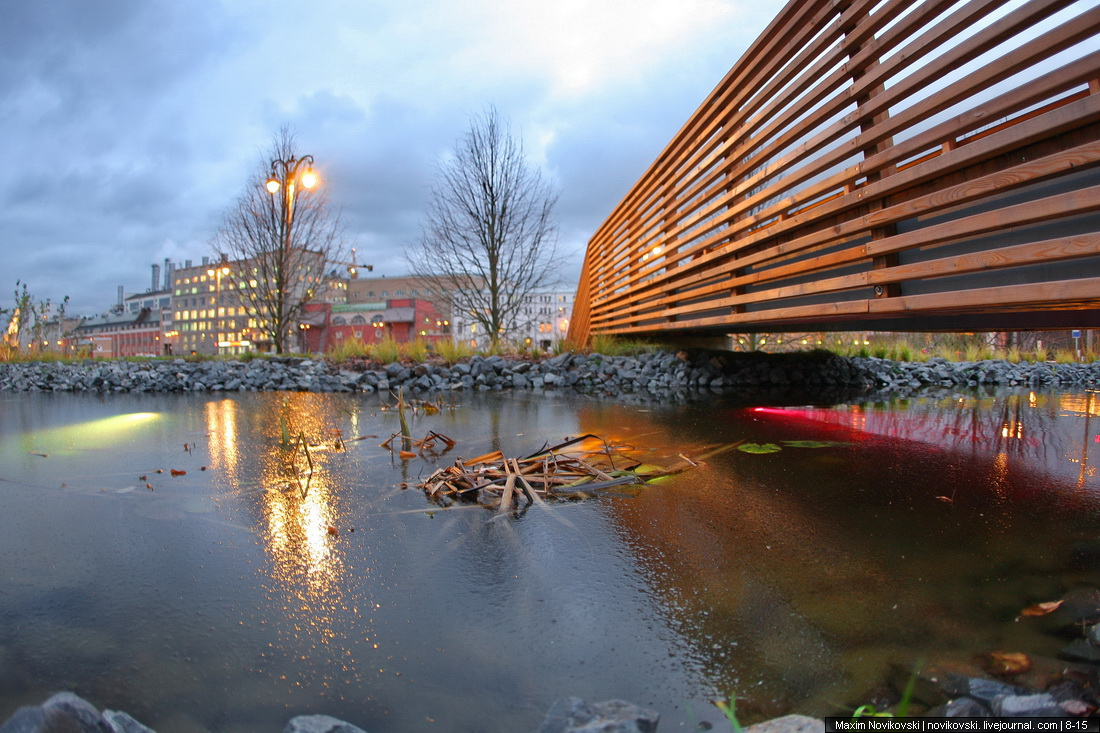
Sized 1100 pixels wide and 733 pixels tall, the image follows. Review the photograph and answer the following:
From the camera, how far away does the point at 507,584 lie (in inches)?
74.3

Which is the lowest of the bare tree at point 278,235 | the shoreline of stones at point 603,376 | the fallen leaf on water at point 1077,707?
the fallen leaf on water at point 1077,707

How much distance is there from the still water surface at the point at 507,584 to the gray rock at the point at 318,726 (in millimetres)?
100

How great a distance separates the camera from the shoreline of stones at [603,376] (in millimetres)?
10055

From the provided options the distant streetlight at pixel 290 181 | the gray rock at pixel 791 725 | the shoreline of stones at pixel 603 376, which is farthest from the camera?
the distant streetlight at pixel 290 181

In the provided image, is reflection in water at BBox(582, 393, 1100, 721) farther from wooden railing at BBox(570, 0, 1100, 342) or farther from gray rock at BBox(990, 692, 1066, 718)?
wooden railing at BBox(570, 0, 1100, 342)

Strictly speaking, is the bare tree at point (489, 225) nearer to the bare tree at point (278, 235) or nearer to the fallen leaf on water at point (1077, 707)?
the bare tree at point (278, 235)

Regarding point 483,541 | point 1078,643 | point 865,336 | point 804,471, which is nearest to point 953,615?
point 1078,643

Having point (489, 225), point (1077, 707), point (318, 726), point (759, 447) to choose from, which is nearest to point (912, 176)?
point (759, 447)

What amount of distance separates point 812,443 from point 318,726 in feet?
13.6

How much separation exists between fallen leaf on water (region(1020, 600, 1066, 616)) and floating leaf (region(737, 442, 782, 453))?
244 centimetres

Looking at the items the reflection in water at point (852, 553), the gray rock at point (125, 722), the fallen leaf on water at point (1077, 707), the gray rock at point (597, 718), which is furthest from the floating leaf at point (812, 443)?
the gray rock at point (125, 722)

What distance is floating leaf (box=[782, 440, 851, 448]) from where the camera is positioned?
4305 mm

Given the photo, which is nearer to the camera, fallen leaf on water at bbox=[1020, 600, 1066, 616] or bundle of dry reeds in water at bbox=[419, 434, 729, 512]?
fallen leaf on water at bbox=[1020, 600, 1066, 616]

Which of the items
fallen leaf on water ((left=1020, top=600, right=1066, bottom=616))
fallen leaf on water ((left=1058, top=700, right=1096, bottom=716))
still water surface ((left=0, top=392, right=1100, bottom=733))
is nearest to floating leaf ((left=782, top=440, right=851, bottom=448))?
still water surface ((left=0, top=392, right=1100, bottom=733))
